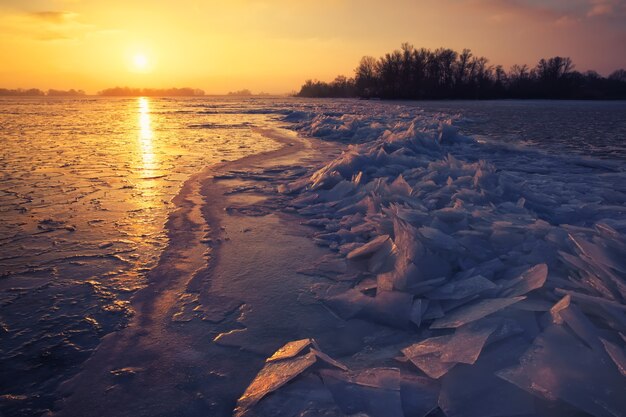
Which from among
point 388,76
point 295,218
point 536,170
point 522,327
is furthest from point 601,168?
point 388,76

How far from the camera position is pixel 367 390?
4.46 feet

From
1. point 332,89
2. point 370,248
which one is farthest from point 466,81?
point 370,248

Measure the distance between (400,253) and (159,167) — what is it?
15.5ft

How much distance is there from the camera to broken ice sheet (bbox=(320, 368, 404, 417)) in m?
1.28

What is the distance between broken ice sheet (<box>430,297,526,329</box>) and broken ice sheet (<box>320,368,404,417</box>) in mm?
428

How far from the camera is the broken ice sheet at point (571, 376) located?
118 centimetres

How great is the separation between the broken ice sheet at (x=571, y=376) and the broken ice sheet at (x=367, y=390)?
40cm

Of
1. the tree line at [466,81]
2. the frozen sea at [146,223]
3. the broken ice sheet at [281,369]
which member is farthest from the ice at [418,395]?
the tree line at [466,81]

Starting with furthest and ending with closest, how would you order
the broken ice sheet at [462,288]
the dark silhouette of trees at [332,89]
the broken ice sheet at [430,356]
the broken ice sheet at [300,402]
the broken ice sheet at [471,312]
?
the dark silhouette of trees at [332,89], the broken ice sheet at [462,288], the broken ice sheet at [471,312], the broken ice sheet at [430,356], the broken ice sheet at [300,402]

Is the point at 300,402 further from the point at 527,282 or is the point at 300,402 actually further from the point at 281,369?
the point at 527,282

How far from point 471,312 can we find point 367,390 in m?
0.70

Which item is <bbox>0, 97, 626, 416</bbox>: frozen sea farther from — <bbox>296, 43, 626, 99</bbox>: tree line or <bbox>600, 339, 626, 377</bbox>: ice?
<bbox>296, 43, 626, 99</bbox>: tree line

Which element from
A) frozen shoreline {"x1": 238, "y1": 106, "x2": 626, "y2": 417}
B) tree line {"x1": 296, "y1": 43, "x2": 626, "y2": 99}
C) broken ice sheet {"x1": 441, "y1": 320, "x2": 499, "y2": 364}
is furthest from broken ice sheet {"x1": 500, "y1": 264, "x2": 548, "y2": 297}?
tree line {"x1": 296, "y1": 43, "x2": 626, "y2": 99}

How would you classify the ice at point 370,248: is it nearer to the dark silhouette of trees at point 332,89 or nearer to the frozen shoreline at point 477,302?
the frozen shoreline at point 477,302
